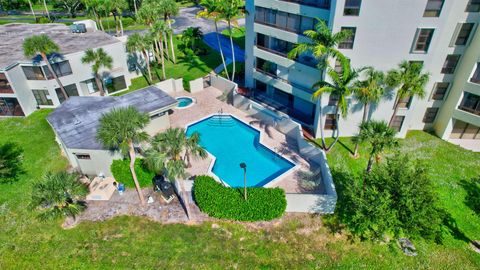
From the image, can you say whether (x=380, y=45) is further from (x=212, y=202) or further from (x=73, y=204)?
(x=73, y=204)

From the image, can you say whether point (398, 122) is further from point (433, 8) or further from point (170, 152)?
point (170, 152)

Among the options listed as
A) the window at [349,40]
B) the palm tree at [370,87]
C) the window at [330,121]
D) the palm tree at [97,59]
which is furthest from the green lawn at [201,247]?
the palm tree at [97,59]

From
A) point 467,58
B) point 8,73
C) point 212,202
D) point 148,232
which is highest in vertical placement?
point 467,58

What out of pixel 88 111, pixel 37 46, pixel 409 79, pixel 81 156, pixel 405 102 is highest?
pixel 37 46

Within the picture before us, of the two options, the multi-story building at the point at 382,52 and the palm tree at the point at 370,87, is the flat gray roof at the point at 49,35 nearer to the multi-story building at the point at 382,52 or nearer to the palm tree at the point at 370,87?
the multi-story building at the point at 382,52

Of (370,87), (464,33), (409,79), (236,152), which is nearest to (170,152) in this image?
(236,152)

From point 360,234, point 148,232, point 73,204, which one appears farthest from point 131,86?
point 360,234
